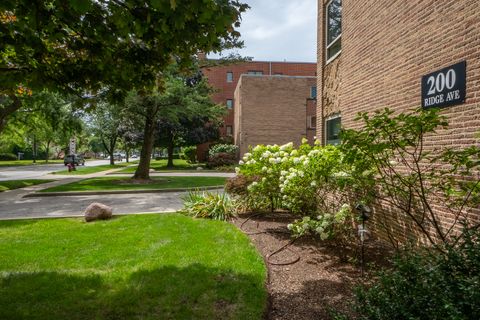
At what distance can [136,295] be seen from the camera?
12.8 ft

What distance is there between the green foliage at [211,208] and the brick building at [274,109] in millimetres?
19351

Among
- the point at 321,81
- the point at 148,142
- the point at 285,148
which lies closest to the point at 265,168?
the point at 285,148

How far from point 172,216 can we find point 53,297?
4588 mm

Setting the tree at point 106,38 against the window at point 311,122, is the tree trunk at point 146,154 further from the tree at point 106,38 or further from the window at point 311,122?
the window at point 311,122

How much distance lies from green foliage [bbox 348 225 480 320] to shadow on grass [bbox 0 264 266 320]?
1.36 meters

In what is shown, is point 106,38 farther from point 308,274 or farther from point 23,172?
point 23,172

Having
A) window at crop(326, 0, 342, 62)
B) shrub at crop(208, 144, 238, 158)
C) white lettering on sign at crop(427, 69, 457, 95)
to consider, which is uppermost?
window at crop(326, 0, 342, 62)

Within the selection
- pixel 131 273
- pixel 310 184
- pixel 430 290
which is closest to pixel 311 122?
pixel 310 184

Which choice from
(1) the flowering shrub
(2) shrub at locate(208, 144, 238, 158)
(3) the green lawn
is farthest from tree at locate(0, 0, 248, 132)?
(2) shrub at locate(208, 144, 238, 158)

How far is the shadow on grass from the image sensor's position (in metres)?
3.51

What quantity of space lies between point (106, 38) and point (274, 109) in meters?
25.3

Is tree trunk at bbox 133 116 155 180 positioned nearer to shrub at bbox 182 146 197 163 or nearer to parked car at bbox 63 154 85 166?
parked car at bbox 63 154 85 166

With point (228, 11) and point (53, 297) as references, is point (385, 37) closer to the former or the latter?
point (228, 11)

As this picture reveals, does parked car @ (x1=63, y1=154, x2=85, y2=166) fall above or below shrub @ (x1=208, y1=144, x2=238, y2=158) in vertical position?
below
